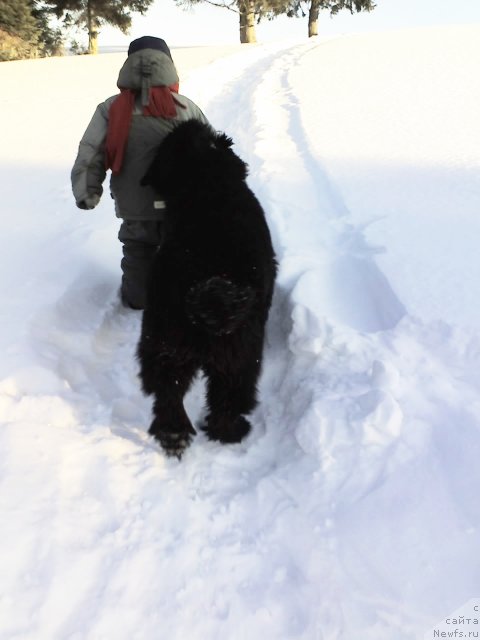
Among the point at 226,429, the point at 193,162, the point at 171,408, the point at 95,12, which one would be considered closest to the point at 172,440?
the point at 171,408

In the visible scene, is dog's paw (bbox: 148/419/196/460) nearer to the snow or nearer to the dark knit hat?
the snow

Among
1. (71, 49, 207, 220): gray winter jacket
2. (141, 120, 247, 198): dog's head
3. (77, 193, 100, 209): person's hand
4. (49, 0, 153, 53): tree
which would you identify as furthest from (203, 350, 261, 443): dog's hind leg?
(49, 0, 153, 53): tree

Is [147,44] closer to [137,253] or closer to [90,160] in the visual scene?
[90,160]

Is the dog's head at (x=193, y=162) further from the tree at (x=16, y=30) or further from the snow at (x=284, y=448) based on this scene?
the tree at (x=16, y=30)

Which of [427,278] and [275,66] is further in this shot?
[275,66]

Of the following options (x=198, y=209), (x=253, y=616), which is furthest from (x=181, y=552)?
(x=198, y=209)

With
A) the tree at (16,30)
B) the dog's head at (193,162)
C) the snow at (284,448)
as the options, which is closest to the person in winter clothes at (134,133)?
the dog's head at (193,162)

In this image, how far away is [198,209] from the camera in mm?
2264

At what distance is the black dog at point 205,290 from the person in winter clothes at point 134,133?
1.64 ft

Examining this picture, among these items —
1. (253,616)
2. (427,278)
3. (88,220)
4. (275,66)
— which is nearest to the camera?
(253,616)

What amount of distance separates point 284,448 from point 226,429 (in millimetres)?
300

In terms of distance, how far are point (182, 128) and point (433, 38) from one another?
15609 mm

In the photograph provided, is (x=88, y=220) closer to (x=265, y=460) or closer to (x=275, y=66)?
(x=265, y=460)

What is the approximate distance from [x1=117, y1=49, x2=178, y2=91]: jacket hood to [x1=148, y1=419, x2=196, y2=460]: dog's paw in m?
1.90
